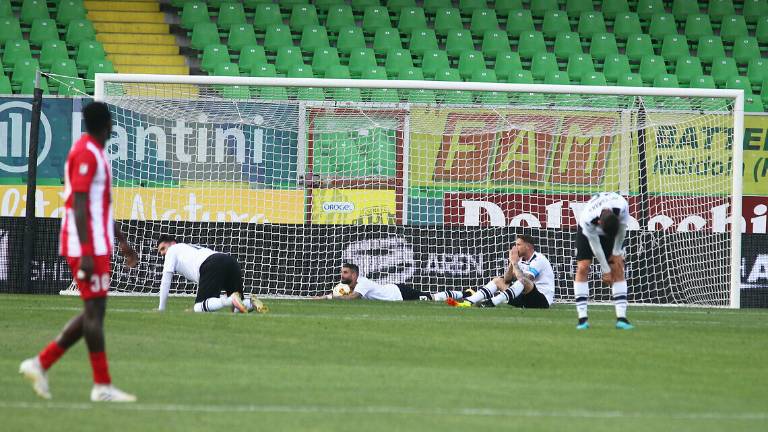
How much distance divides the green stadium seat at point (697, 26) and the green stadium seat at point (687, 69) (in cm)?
148

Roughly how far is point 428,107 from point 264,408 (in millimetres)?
14237

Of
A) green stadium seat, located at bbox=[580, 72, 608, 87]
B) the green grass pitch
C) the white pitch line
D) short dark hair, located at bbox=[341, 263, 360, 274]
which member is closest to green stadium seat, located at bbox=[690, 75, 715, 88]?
green stadium seat, located at bbox=[580, 72, 608, 87]

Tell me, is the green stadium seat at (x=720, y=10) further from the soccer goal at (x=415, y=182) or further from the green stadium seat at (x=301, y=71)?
the green stadium seat at (x=301, y=71)

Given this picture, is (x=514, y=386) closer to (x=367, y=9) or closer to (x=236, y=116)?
(x=236, y=116)

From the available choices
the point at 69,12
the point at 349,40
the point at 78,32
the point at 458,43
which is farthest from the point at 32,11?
the point at 458,43

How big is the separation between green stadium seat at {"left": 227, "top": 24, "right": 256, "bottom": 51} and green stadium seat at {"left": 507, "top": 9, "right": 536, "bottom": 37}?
17.3 ft

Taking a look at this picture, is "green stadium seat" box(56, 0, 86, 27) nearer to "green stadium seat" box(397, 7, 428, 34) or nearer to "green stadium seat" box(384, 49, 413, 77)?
"green stadium seat" box(384, 49, 413, 77)

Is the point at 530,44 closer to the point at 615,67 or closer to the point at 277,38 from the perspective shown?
the point at 615,67

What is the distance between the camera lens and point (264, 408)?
838 cm

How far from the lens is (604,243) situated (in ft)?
48.9

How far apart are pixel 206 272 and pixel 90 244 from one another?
836 centimetres

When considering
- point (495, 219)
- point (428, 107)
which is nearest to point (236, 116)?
point (428, 107)

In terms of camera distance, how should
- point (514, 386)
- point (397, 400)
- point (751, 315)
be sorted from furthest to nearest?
point (751, 315) → point (514, 386) → point (397, 400)

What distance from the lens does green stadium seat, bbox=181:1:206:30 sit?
91.4 feet
